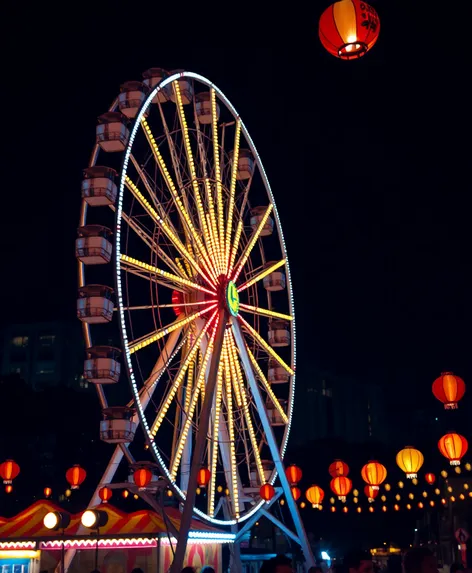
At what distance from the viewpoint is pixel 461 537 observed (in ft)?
42.7

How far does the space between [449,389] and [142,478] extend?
7.05m

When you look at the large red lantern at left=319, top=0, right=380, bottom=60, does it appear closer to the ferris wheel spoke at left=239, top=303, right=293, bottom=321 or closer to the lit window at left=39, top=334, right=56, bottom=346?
the ferris wheel spoke at left=239, top=303, right=293, bottom=321

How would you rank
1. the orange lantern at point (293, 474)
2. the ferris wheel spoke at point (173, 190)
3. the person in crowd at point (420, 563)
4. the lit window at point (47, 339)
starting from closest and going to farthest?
1. the person in crowd at point (420, 563)
2. the ferris wheel spoke at point (173, 190)
3. the orange lantern at point (293, 474)
4. the lit window at point (47, 339)

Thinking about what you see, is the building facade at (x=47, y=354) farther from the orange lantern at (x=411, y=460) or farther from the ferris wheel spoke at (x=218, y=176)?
the orange lantern at (x=411, y=460)

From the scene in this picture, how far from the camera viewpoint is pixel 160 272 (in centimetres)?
1809

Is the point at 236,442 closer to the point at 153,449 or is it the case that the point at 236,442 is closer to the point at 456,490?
the point at 153,449

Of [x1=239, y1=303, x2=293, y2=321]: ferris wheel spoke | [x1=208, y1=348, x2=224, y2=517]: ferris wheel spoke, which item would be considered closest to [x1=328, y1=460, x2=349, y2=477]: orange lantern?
[x1=239, y1=303, x2=293, y2=321]: ferris wheel spoke

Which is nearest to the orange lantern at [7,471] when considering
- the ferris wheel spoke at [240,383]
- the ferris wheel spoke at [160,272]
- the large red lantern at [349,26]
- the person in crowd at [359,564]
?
the ferris wheel spoke at [240,383]

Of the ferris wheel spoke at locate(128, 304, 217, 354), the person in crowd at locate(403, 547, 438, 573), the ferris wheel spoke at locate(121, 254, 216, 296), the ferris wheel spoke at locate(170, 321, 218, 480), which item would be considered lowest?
the person in crowd at locate(403, 547, 438, 573)

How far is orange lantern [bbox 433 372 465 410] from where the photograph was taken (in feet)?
→ 57.4

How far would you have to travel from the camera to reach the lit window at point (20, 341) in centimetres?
7556

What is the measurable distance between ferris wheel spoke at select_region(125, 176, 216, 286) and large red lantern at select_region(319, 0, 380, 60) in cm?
781

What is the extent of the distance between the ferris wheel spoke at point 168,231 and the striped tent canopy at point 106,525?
5759mm

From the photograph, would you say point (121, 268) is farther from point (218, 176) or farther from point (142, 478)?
point (218, 176)
